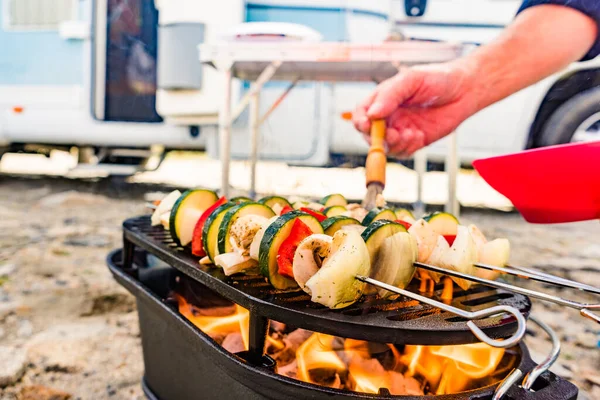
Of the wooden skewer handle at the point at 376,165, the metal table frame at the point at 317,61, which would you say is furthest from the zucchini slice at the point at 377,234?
the metal table frame at the point at 317,61

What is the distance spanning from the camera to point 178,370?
143cm

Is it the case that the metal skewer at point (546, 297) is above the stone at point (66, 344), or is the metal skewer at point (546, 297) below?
above

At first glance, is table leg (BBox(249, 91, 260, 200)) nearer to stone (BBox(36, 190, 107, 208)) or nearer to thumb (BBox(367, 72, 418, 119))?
stone (BBox(36, 190, 107, 208))

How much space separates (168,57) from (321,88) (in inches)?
58.2

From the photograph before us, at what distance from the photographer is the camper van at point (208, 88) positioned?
4.54 m

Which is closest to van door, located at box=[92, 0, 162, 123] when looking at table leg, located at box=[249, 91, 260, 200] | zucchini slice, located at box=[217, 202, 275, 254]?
table leg, located at box=[249, 91, 260, 200]

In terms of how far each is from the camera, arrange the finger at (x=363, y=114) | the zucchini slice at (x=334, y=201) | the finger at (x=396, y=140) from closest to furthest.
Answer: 1. the zucchini slice at (x=334, y=201)
2. the finger at (x=363, y=114)
3. the finger at (x=396, y=140)

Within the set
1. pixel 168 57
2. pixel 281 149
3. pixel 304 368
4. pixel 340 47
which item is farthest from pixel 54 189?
pixel 304 368

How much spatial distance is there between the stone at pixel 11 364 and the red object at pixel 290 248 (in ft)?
4.25

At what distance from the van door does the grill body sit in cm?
466

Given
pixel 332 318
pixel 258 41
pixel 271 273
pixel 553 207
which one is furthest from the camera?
pixel 258 41

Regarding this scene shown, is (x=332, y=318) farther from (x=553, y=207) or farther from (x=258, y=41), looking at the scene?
(x=258, y=41)

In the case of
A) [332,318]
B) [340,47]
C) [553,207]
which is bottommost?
[332,318]

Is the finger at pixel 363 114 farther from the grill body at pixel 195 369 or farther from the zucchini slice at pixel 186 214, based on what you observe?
the grill body at pixel 195 369
